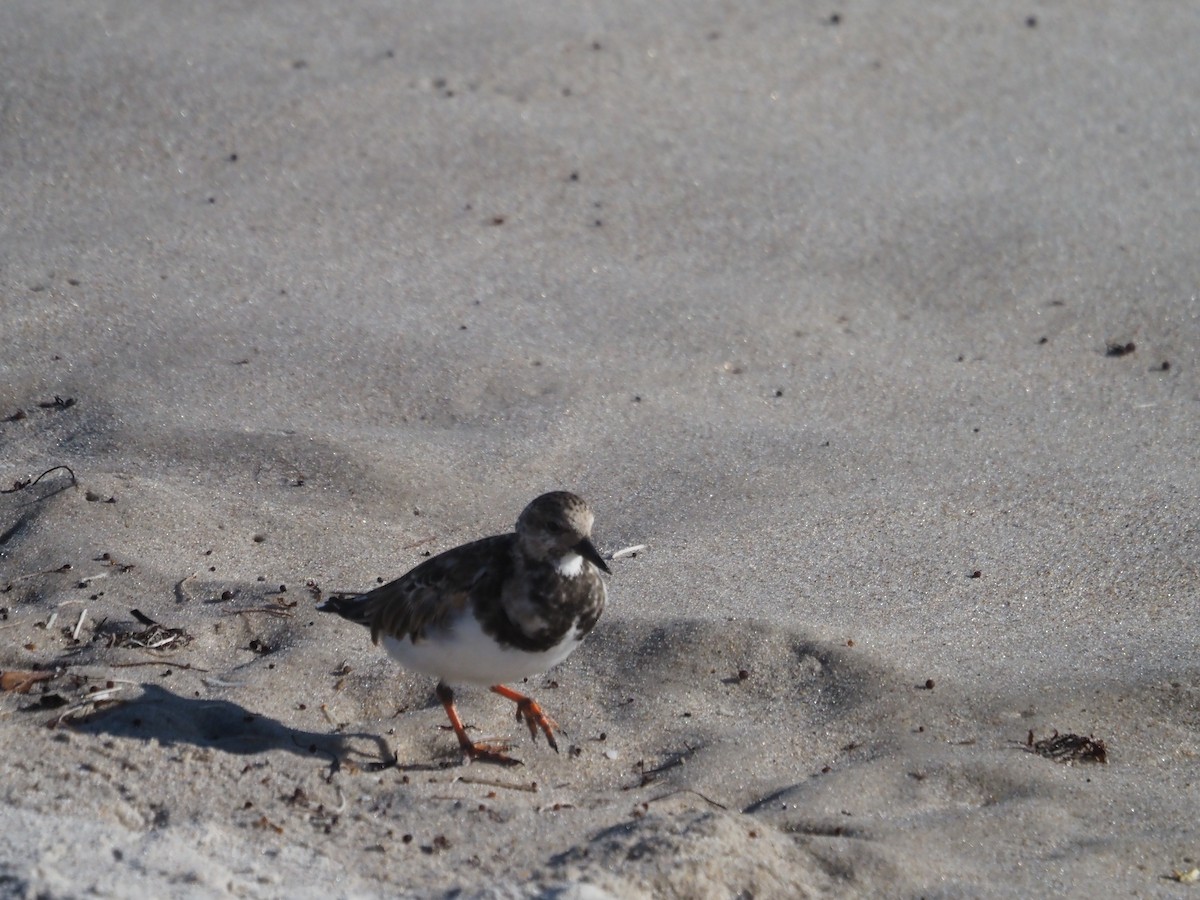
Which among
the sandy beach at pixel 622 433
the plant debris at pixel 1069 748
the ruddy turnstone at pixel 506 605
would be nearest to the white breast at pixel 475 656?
the ruddy turnstone at pixel 506 605

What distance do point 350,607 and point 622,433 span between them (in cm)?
193

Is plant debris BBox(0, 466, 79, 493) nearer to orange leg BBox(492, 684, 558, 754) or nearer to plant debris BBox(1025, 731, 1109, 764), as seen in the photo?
orange leg BBox(492, 684, 558, 754)

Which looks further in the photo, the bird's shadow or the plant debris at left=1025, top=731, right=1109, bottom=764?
the plant debris at left=1025, top=731, right=1109, bottom=764

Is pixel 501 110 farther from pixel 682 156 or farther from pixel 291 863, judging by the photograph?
pixel 291 863

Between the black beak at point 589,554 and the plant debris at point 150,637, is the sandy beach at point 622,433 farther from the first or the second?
the black beak at point 589,554

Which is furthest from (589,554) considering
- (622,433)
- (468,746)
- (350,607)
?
(622,433)

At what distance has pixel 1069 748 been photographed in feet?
13.5

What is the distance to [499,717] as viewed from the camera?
4453 mm

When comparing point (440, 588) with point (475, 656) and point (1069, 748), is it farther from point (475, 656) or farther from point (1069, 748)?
point (1069, 748)

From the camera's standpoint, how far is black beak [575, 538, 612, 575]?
3.93 metres

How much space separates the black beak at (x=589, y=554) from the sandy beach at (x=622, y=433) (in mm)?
644

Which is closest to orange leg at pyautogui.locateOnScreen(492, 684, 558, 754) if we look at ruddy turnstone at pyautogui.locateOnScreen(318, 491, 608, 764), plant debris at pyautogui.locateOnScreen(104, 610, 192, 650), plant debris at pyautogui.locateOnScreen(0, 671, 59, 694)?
ruddy turnstone at pyautogui.locateOnScreen(318, 491, 608, 764)

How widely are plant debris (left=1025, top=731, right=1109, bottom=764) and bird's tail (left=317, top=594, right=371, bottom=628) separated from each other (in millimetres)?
2091

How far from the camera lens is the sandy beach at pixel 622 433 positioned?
370 cm
